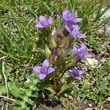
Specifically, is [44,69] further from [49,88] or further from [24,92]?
[24,92]

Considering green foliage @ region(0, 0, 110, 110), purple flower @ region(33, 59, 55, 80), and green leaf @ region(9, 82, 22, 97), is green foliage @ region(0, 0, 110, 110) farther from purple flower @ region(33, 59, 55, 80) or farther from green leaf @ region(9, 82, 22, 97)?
purple flower @ region(33, 59, 55, 80)

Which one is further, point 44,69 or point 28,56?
point 28,56

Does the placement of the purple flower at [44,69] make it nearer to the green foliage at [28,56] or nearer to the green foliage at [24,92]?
the green foliage at [28,56]

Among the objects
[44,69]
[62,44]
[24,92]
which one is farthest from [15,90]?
[62,44]

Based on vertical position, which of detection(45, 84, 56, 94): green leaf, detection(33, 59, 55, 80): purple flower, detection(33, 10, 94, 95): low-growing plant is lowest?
detection(45, 84, 56, 94): green leaf

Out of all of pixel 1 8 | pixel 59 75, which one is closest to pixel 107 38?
pixel 59 75

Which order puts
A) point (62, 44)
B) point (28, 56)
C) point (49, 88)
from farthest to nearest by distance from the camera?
1. point (28, 56)
2. point (49, 88)
3. point (62, 44)

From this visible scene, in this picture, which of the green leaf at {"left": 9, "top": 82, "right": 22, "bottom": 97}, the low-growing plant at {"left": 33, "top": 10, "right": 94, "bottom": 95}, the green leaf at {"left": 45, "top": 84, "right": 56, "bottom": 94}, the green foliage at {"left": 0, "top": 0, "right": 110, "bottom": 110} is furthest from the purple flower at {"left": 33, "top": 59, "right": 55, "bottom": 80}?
the green leaf at {"left": 9, "top": 82, "right": 22, "bottom": 97}

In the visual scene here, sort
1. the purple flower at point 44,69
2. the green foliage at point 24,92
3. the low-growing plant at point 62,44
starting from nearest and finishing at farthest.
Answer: the low-growing plant at point 62,44
the purple flower at point 44,69
the green foliage at point 24,92

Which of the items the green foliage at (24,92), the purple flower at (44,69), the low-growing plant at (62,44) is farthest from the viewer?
the green foliage at (24,92)

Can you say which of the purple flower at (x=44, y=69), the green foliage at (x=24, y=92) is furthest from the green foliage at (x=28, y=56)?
the purple flower at (x=44, y=69)

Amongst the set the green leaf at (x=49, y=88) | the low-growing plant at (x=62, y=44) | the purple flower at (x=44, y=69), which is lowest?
the green leaf at (x=49, y=88)
